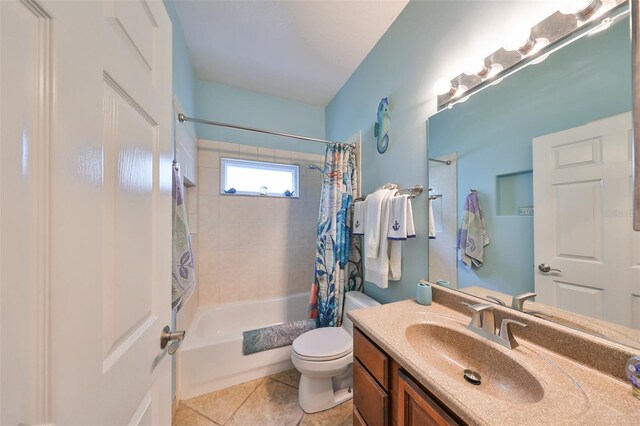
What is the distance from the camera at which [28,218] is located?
0.93ft

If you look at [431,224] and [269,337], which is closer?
[431,224]

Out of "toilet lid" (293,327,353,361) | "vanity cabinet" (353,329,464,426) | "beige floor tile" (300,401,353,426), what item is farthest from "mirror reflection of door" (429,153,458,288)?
"beige floor tile" (300,401,353,426)

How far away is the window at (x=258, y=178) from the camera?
2270mm

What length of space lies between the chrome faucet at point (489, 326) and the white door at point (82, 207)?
1086 millimetres

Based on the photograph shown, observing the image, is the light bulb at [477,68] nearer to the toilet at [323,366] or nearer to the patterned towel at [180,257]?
the toilet at [323,366]

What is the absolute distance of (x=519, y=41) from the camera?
0.85 m

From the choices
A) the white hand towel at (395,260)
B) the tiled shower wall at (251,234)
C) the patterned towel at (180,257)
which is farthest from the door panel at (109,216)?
the tiled shower wall at (251,234)

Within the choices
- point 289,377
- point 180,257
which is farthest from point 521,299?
point 289,377

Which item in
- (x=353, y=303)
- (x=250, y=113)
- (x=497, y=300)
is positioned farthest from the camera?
(x=250, y=113)

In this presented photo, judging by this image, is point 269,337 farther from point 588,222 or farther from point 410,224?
point 588,222

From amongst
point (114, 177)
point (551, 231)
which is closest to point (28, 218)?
point (114, 177)

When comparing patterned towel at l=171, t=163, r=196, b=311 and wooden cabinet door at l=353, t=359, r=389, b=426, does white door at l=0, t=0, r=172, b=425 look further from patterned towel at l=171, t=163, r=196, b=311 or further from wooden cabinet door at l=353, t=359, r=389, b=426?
wooden cabinet door at l=353, t=359, r=389, b=426

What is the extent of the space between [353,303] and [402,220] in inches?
32.7

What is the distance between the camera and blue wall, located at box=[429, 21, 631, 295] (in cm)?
A: 69
